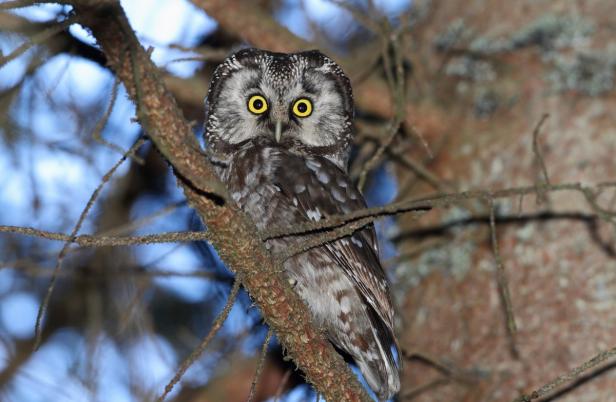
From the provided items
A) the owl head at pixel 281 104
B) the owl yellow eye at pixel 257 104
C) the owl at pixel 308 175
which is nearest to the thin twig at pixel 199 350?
the owl at pixel 308 175

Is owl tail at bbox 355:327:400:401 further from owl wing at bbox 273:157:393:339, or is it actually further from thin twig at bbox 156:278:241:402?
thin twig at bbox 156:278:241:402

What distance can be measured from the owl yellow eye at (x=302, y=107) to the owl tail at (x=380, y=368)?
125cm

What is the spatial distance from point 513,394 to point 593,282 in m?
0.75

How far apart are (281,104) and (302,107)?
0.16 m

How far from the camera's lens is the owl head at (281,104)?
12.9ft

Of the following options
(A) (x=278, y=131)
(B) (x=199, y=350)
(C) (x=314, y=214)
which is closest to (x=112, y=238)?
(B) (x=199, y=350)

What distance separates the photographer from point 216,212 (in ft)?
8.22

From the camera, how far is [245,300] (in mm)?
4211

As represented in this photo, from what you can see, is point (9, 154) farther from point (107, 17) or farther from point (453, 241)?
point (453, 241)

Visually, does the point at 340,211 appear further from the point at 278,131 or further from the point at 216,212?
the point at 216,212

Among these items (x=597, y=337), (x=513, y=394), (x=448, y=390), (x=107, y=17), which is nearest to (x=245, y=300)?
(x=448, y=390)

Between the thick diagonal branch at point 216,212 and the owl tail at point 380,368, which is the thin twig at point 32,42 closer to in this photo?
the thick diagonal branch at point 216,212

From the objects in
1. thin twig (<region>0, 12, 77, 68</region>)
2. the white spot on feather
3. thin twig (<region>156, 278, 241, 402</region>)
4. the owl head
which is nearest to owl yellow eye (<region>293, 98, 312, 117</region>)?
the owl head

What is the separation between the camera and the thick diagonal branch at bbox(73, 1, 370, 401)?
2213 mm
